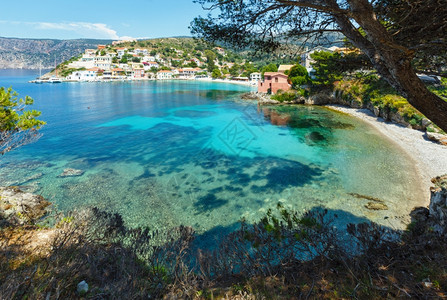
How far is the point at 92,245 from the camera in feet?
13.6

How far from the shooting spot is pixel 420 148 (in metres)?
14.6

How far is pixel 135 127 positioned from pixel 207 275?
23227 mm

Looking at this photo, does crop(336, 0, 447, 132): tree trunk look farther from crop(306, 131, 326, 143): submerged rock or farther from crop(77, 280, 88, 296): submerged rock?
Answer: crop(306, 131, 326, 143): submerged rock

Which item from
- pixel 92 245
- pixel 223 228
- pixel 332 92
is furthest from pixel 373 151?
pixel 332 92

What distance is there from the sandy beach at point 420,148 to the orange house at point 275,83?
20421 mm

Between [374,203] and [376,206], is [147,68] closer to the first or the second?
[374,203]

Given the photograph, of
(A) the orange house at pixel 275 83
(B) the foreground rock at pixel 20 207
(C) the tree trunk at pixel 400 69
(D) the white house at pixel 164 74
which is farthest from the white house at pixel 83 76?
(C) the tree trunk at pixel 400 69

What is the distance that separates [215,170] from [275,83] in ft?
112

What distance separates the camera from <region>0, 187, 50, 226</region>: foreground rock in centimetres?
650

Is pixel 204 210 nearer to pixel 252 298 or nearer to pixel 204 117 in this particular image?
pixel 252 298

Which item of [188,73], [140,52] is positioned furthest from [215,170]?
[140,52]

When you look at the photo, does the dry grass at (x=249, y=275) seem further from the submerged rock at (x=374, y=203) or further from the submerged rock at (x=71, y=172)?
the submerged rock at (x=71, y=172)

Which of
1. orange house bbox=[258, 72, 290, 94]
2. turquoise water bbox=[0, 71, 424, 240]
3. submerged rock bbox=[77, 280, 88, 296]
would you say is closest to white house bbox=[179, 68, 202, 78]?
orange house bbox=[258, 72, 290, 94]

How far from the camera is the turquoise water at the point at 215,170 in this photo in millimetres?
8912
